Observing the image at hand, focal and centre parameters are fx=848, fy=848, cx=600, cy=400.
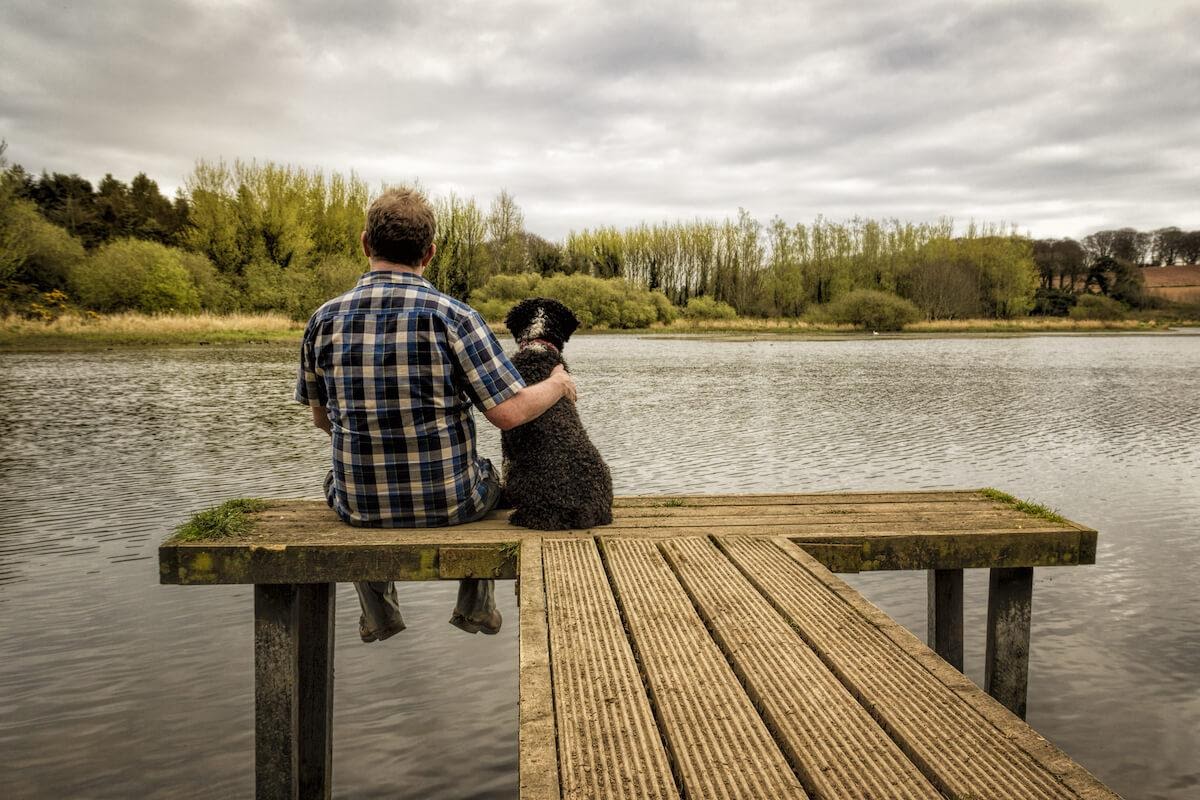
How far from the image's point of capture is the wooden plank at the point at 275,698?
11.1ft

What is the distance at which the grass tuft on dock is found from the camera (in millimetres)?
3877

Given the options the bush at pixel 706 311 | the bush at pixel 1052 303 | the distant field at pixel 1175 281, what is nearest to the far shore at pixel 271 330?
the bush at pixel 706 311

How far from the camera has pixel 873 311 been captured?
176ft

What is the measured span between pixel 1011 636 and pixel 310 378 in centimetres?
329

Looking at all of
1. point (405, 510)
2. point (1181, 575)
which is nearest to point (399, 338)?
point (405, 510)

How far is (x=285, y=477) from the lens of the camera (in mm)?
8922

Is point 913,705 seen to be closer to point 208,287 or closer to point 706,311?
point 208,287

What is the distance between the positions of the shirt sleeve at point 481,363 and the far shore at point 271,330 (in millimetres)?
29837

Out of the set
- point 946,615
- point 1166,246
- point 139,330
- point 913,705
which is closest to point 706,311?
point 139,330

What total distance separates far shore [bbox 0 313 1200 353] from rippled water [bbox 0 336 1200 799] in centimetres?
1484

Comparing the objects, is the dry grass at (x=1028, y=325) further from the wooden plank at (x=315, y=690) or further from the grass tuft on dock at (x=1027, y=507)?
the wooden plank at (x=315, y=690)

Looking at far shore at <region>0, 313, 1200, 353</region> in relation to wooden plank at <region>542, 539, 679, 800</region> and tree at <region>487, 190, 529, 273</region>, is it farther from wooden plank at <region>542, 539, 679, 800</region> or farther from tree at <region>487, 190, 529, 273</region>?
wooden plank at <region>542, 539, 679, 800</region>

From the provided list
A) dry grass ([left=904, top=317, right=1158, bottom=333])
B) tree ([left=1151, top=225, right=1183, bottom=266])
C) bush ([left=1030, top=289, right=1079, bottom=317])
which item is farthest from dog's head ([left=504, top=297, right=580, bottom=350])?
tree ([left=1151, top=225, right=1183, bottom=266])

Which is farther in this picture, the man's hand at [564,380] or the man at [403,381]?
the man's hand at [564,380]
